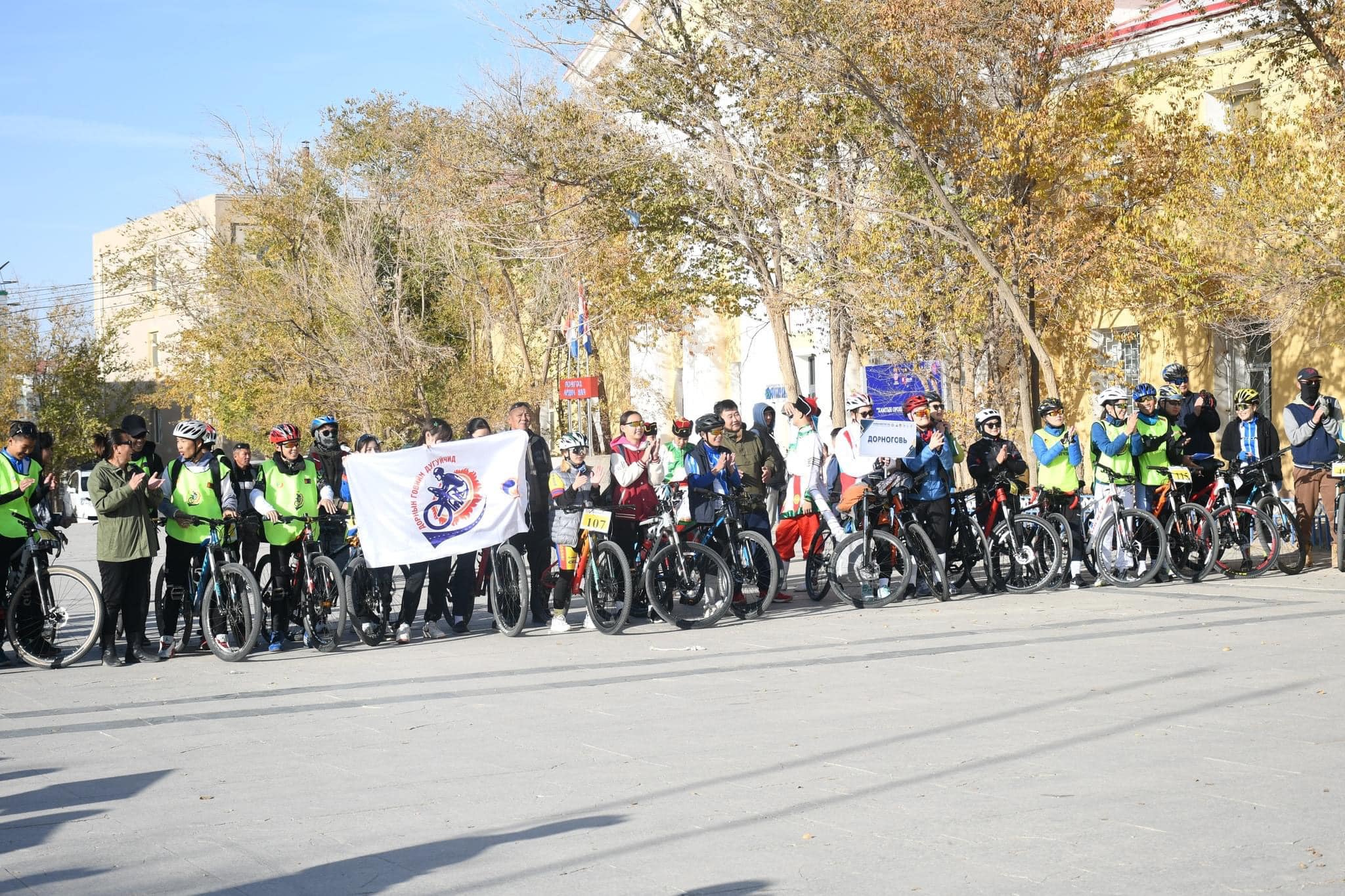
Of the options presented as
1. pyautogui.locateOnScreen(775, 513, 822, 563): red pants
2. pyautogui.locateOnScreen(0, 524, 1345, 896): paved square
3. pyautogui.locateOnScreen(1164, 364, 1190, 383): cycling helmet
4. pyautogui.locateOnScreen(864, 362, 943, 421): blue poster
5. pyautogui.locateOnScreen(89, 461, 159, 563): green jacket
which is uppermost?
pyautogui.locateOnScreen(864, 362, 943, 421): blue poster

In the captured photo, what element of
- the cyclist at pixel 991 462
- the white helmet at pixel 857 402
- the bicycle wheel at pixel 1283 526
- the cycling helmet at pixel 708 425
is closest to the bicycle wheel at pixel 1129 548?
the cyclist at pixel 991 462

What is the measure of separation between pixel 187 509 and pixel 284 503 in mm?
747

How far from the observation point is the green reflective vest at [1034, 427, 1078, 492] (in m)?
15.0

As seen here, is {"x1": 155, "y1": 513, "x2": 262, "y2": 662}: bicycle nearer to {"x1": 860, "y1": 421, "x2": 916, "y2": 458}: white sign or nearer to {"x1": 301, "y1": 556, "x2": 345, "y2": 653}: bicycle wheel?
{"x1": 301, "y1": 556, "x2": 345, "y2": 653}: bicycle wheel

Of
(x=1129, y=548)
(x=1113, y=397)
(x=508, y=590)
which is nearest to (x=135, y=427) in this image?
(x=508, y=590)

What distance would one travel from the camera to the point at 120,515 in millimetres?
12352

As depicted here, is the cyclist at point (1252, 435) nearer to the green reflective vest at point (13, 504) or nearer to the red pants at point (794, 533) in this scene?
the red pants at point (794, 533)

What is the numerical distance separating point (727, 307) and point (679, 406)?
2074 cm

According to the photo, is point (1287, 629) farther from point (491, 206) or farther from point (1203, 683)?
point (491, 206)

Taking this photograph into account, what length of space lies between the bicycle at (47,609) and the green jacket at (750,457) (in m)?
5.99

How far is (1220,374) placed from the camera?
29109 millimetres

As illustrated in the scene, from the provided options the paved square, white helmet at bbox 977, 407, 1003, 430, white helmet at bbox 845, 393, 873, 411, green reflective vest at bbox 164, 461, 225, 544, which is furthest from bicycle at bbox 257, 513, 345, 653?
white helmet at bbox 977, 407, 1003, 430

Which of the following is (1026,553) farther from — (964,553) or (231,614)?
(231,614)

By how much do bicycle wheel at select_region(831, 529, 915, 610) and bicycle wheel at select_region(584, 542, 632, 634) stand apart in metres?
2.32
